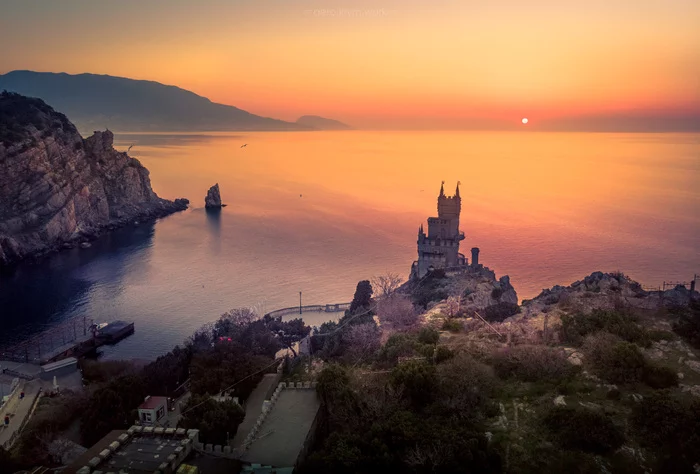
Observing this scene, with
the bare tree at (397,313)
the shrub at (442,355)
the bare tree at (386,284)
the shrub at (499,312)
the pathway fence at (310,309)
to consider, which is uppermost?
the shrub at (442,355)

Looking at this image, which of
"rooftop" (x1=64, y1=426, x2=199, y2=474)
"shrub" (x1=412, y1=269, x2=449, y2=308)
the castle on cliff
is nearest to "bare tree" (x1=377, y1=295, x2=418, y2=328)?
"shrub" (x1=412, y1=269, x2=449, y2=308)

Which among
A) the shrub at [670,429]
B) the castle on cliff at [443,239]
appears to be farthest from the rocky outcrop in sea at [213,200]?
the shrub at [670,429]

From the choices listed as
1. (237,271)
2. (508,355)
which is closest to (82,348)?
(237,271)

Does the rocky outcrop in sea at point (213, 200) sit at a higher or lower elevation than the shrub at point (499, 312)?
lower

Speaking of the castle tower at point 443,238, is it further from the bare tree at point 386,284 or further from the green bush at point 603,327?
the green bush at point 603,327

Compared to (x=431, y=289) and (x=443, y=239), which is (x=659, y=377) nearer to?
(x=431, y=289)

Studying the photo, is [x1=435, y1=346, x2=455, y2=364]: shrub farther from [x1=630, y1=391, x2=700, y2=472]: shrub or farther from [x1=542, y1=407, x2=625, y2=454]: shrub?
[x1=630, y1=391, x2=700, y2=472]: shrub

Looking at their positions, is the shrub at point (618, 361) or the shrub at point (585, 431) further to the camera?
the shrub at point (618, 361)
